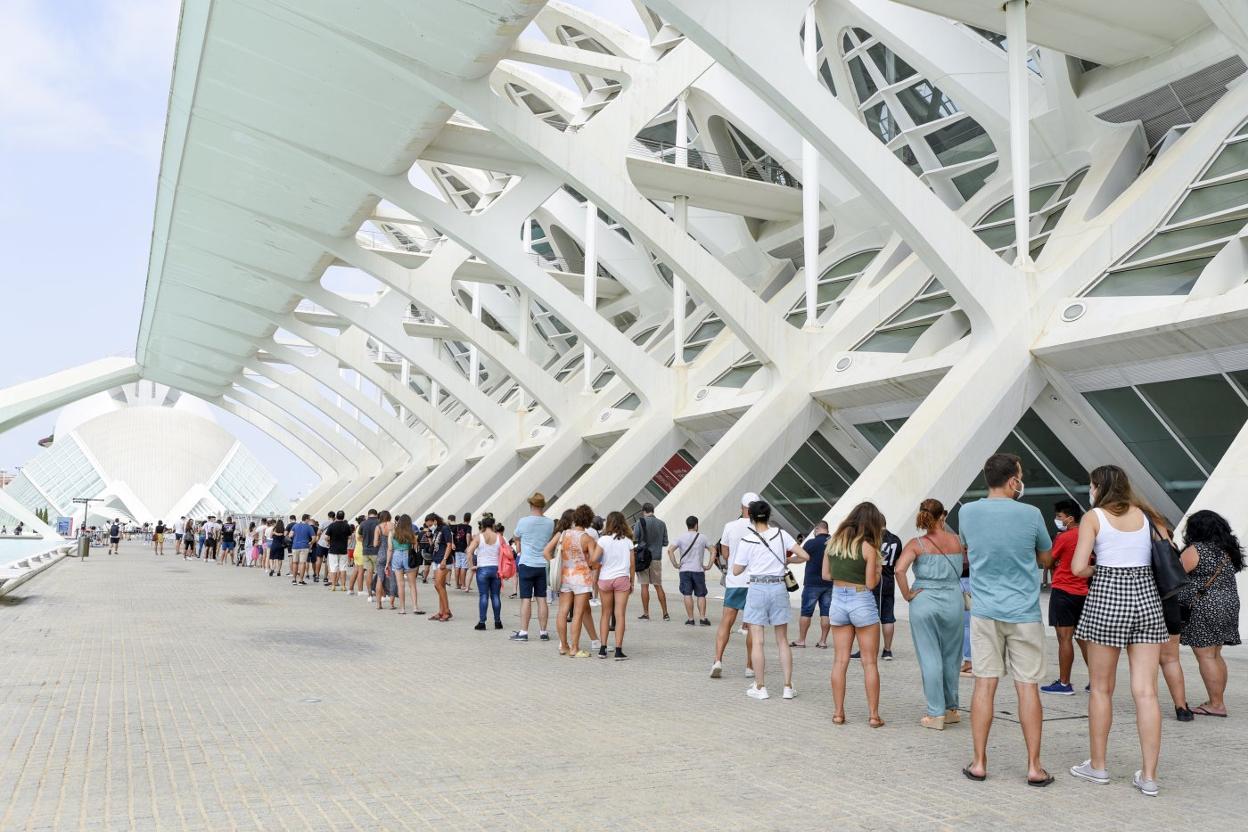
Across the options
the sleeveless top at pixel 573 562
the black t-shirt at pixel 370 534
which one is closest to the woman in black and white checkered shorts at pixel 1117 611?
the sleeveless top at pixel 573 562

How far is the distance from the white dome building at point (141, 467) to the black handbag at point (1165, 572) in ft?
232

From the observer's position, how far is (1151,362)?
1298 cm

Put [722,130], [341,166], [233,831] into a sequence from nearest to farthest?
→ [233,831], [341,166], [722,130]

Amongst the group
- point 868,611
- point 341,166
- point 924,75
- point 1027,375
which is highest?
point 924,75

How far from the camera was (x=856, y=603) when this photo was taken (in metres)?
5.86

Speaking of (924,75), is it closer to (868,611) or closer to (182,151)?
(182,151)

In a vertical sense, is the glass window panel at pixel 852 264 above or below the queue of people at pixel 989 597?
above

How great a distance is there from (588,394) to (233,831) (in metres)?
21.6

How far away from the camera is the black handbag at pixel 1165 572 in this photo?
14.5 ft

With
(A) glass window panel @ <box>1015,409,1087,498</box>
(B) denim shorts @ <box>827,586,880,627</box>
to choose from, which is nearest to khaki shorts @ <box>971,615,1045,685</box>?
(B) denim shorts @ <box>827,586,880,627</box>

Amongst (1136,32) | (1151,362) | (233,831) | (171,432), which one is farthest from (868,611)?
(171,432)

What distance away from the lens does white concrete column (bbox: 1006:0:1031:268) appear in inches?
535

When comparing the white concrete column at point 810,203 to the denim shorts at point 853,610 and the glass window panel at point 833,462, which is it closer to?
the glass window panel at point 833,462

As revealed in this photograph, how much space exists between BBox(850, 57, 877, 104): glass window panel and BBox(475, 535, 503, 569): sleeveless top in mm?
13736
